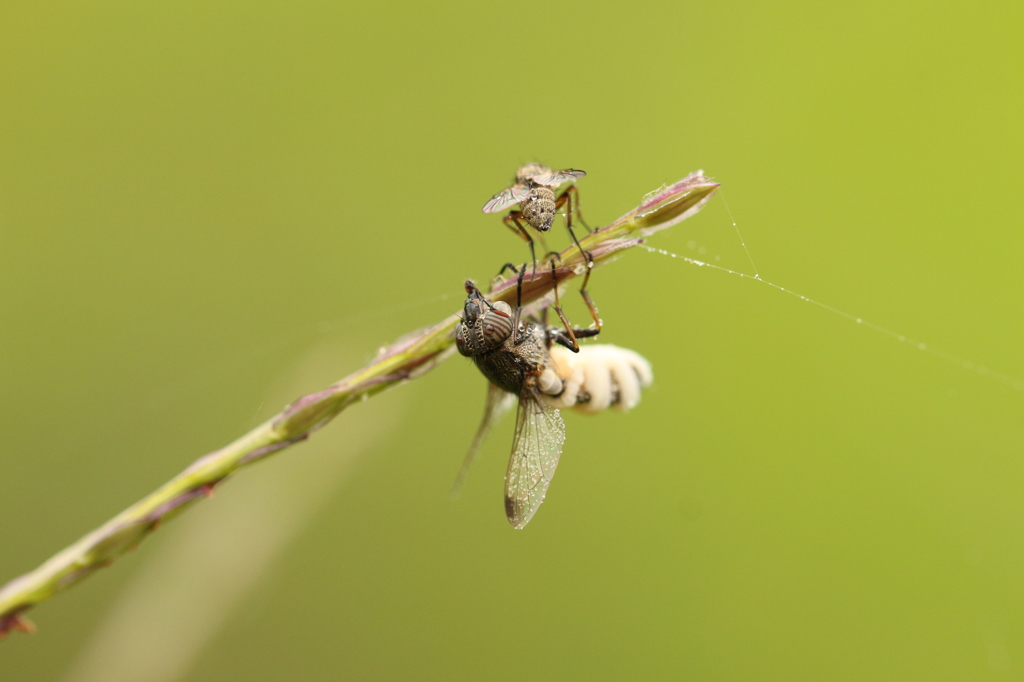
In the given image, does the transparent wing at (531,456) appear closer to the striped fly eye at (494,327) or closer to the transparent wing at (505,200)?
the striped fly eye at (494,327)

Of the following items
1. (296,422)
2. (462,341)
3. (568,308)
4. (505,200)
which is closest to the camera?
(296,422)

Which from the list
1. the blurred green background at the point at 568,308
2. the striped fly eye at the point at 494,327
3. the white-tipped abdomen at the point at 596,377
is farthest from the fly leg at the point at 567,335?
the blurred green background at the point at 568,308

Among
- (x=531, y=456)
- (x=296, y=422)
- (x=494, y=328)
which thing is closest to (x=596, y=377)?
(x=531, y=456)

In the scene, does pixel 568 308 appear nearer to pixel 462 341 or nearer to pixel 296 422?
pixel 462 341

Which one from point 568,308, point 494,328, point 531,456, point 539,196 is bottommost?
point 531,456

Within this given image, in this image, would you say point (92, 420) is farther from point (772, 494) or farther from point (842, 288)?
point (842, 288)

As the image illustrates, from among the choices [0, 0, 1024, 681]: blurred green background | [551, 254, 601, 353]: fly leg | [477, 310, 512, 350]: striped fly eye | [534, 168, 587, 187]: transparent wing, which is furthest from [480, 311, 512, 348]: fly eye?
[0, 0, 1024, 681]: blurred green background

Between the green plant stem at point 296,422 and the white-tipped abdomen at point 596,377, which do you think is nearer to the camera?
the green plant stem at point 296,422
